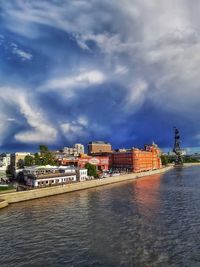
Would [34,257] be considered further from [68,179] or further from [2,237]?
[68,179]

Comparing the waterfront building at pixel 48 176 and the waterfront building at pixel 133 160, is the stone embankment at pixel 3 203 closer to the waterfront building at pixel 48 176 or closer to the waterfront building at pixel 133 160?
the waterfront building at pixel 48 176

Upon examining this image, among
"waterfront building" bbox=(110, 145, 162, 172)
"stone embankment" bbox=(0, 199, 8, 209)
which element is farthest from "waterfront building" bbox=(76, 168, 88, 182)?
"waterfront building" bbox=(110, 145, 162, 172)

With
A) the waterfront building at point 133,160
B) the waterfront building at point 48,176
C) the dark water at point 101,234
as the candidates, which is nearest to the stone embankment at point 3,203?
the dark water at point 101,234

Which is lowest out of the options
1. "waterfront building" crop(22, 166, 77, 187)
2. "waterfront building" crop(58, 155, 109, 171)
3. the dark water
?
the dark water

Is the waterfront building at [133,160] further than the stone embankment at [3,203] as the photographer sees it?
Yes

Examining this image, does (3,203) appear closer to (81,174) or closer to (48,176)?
(48,176)

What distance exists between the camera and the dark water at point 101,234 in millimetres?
29766

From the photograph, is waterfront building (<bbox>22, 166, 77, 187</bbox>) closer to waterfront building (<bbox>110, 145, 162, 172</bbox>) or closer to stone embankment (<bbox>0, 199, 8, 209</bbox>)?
stone embankment (<bbox>0, 199, 8, 209</bbox>)

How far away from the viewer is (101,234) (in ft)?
123

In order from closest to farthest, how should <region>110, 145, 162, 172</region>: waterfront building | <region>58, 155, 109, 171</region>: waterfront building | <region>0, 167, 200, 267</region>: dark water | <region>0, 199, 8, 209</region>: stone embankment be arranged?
<region>0, 167, 200, 267</region>: dark water → <region>0, 199, 8, 209</region>: stone embankment → <region>58, 155, 109, 171</region>: waterfront building → <region>110, 145, 162, 172</region>: waterfront building

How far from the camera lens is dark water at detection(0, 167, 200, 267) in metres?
29.8

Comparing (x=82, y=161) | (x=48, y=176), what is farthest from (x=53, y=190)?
(x=82, y=161)

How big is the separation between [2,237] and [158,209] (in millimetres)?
26573

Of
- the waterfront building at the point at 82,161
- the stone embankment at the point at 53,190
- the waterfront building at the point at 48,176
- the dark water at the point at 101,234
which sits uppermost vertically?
the waterfront building at the point at 82,161
